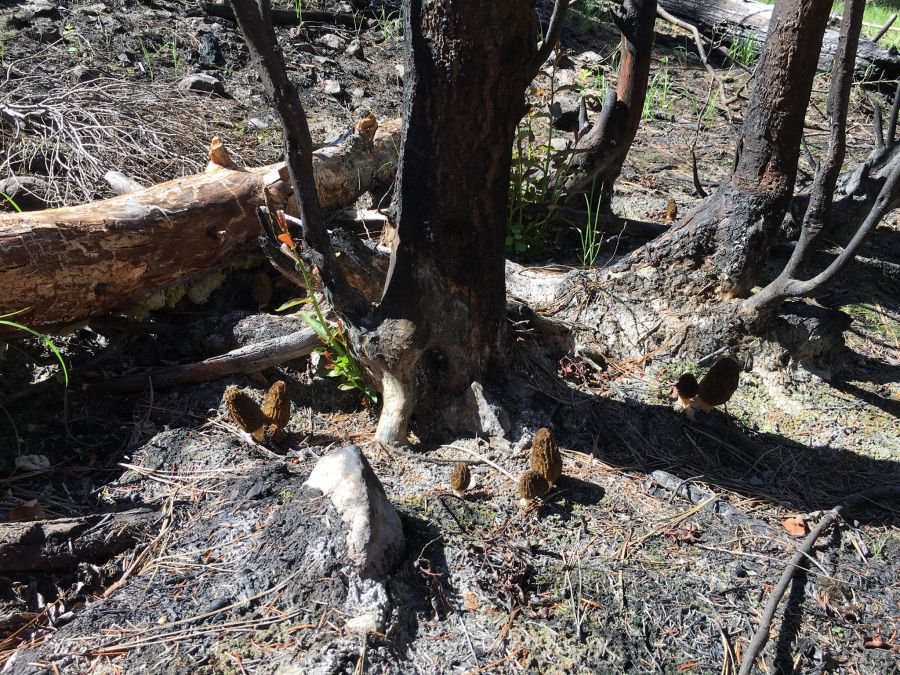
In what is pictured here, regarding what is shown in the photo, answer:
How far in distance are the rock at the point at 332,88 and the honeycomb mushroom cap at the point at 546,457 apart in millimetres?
5280

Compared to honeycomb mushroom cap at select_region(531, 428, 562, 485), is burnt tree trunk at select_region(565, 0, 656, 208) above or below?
above

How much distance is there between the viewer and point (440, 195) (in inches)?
A: 111

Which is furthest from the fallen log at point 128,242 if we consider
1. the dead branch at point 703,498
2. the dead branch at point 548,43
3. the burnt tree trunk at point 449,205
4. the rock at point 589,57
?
the rock at point 589,57

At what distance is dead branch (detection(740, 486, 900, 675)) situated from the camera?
2.29 meters

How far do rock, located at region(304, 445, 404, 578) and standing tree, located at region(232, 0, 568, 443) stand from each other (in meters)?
0.59

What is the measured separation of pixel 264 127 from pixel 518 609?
192 inches

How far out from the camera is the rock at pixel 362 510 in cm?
241

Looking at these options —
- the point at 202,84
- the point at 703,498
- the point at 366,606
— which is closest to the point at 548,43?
the point at 703,498

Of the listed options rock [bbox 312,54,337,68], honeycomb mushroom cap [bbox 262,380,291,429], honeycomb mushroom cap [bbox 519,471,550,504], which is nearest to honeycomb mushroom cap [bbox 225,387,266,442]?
honeycomb mushroom cap [bbox 262,380,291,429]

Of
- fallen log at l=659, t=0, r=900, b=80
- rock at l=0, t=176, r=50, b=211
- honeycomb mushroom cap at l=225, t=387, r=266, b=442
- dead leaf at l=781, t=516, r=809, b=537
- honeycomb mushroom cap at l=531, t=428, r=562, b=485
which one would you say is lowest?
honeycomb mushroom cap at l=225, t=387, r=266, b=442

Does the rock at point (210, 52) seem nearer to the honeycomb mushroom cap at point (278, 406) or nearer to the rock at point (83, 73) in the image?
the rock at point (83, 73)

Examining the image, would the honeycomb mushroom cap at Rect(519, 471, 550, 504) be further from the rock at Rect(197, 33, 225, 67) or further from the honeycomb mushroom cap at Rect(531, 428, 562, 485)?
the rock at Rect(197, 33, 225, 67)

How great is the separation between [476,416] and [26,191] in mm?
3191

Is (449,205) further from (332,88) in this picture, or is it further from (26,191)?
(332,88)
